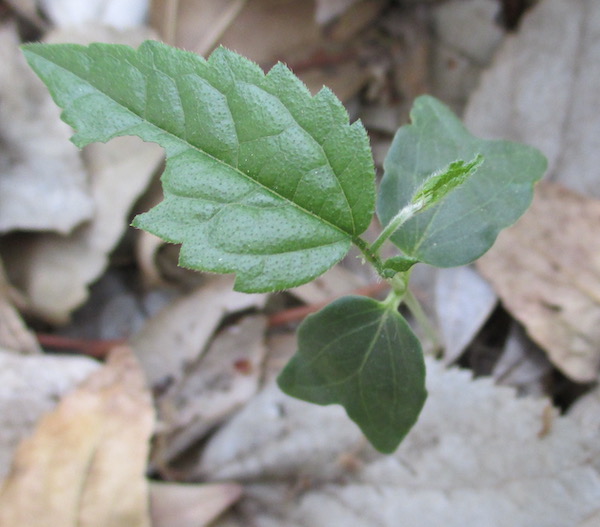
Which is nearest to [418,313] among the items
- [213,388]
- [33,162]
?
[213,388]

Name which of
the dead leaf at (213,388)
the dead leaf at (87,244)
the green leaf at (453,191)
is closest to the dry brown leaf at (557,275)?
the green leaf at (453,191)

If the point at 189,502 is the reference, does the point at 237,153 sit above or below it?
above

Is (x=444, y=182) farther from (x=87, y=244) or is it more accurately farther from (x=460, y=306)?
(x=87, y=244)

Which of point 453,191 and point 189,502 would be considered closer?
point 453,191

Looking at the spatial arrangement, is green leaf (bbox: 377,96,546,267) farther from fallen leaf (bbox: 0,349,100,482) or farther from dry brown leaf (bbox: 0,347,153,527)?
fallen leaf (bbox: 0,349,100,482)

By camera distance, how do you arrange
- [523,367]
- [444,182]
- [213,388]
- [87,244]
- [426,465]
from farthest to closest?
1. [87,244]
2. [213,388]
3. [523,367]
4. [426,465]
5. [444,182]

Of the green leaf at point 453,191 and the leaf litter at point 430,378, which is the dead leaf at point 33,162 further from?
the green leaf at point 453,191
